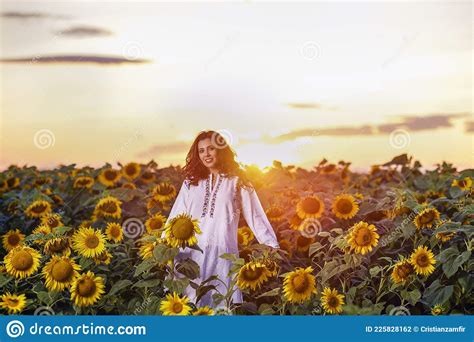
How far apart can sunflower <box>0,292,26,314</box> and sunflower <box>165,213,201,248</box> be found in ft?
3.06

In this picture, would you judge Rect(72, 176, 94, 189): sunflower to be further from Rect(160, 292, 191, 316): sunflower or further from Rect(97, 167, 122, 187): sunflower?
Rect(160, 292, 191, 316): sunflower

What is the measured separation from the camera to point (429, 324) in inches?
180

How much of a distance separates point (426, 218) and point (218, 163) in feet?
4.64

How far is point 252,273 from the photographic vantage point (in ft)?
14.7

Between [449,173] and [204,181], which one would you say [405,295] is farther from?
[449,173]

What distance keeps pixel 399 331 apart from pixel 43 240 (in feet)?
7.23

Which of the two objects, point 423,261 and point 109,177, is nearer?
point 423,261

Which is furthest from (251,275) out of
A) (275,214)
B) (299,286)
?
(275,214)

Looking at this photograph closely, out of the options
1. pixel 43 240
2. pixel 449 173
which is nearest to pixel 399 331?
pixel 43 240

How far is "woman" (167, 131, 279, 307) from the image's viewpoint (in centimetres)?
496

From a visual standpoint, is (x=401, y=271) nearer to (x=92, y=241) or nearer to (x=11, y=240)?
(x=92, y=241)

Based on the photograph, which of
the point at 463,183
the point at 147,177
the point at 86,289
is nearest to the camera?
the point at 86,289

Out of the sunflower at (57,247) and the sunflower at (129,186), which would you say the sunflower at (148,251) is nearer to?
the sunflower at (57,247)

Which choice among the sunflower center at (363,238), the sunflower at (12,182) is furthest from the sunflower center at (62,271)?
the sunflower at (12,182)
